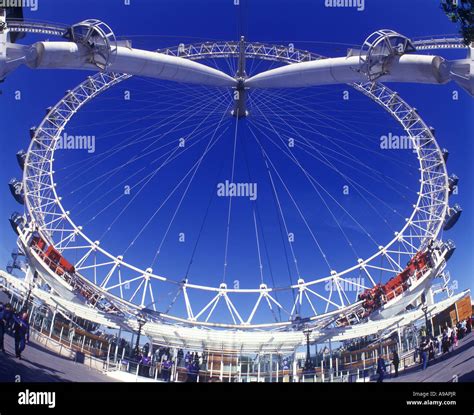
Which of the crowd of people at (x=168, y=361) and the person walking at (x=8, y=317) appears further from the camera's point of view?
the crowd of people at (x=168, y=361)

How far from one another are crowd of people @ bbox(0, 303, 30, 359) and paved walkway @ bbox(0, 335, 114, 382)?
113 mm

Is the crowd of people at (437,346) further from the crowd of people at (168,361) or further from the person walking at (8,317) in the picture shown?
the person walking at (8,317)

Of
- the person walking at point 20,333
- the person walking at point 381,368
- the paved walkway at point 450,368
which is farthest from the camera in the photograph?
the person walking at point 381,368

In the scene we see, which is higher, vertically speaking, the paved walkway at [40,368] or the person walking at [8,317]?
the person walking at [8,317]

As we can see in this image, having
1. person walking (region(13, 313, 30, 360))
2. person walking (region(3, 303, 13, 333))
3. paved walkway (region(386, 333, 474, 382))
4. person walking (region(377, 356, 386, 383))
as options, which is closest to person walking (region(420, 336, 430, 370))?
paved walkway (region(386, 333, 474, 382))

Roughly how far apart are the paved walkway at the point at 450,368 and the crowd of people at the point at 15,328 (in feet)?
29.1

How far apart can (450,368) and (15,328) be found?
10658 millimetres

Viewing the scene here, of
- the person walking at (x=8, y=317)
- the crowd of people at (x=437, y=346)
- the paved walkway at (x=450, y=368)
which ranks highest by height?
the person walking at (x=8, y=317)

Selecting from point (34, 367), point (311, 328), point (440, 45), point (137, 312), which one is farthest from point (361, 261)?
point (34, 367)

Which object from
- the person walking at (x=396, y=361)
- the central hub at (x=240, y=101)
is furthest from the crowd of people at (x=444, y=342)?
the central hub at (x=240, y=101)

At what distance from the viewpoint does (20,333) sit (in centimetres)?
1191

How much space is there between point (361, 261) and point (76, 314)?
13.9 metres

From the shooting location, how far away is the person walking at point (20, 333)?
37.9 feet
